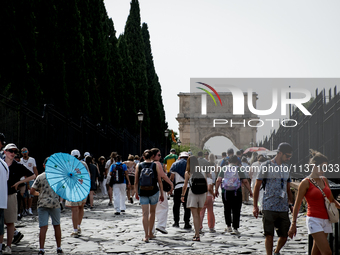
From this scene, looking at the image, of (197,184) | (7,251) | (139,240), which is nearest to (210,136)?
(197,184)

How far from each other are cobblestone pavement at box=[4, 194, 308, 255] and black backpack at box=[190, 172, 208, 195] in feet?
2.86

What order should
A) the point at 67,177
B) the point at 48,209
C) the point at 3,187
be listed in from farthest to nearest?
the point at 67,177 < the point at 48,209 < the point at 3,187

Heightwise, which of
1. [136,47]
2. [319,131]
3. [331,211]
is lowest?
[331,211]

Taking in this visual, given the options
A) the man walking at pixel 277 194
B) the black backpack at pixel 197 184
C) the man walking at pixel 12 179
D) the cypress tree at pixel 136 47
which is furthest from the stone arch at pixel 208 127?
the man walking at pixel 277 194

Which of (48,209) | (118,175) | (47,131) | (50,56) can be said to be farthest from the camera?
(50,56)

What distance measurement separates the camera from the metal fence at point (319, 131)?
9805 millimetres

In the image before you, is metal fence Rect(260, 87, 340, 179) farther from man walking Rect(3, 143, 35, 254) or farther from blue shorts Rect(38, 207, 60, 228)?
man walking Rect(3, 143, 35, 254)

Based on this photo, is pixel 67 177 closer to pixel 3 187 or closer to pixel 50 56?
pixel 3 187

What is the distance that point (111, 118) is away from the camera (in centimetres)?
2873

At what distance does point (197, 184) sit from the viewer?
943cm

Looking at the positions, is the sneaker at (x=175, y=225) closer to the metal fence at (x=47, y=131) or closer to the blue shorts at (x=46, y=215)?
the blue shorts at (x=46, y=215)

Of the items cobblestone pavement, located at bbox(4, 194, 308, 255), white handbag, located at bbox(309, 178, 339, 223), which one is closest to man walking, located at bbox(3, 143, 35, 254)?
cobblestone pavement, located at bbox(4, 194, 308, 255)

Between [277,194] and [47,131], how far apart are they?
1198 centimetres

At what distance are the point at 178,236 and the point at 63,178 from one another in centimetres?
276
